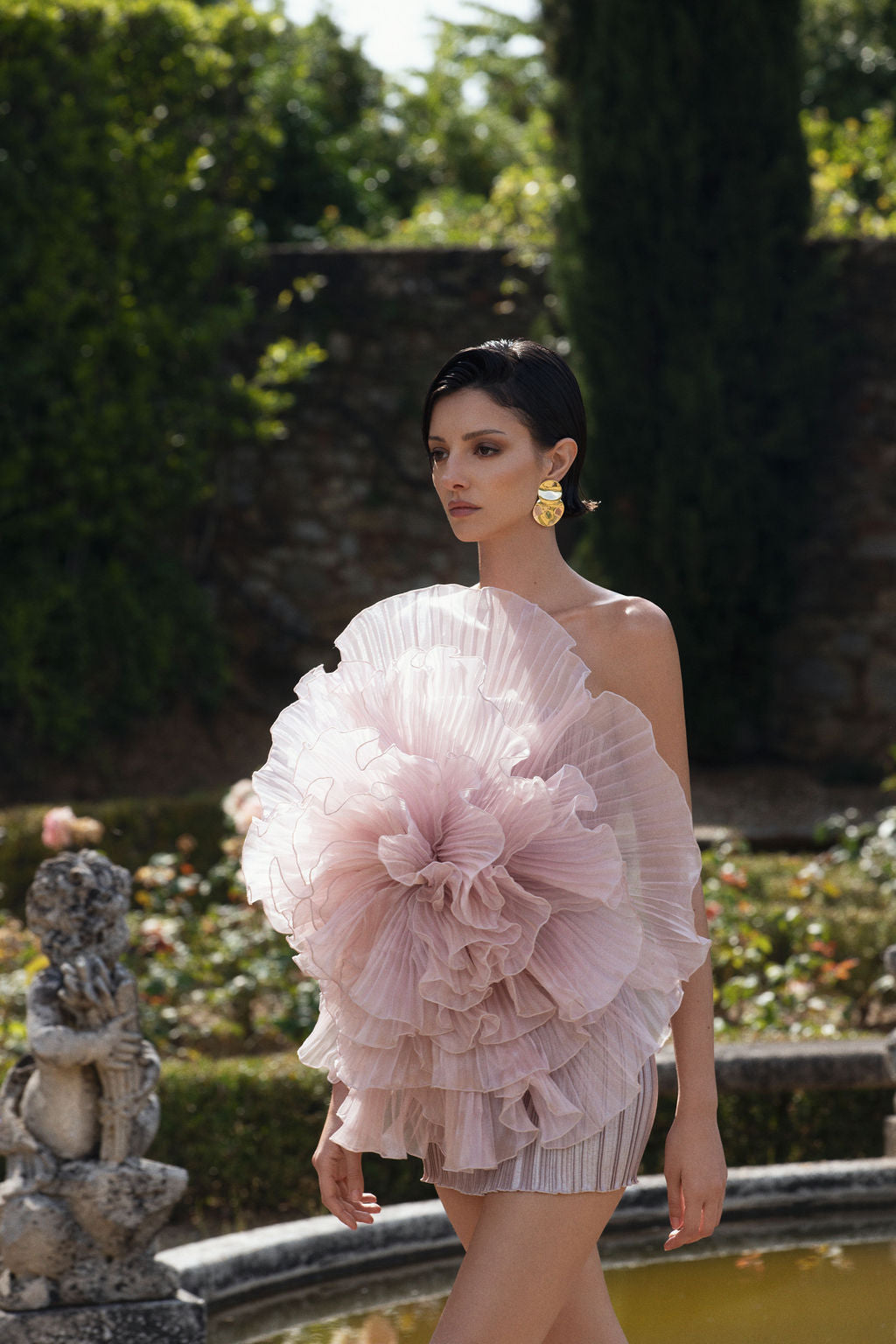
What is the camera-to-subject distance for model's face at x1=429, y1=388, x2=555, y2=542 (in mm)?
1909

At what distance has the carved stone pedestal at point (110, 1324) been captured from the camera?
2463mm

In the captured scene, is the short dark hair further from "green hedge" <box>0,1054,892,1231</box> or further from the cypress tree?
the cypress tree

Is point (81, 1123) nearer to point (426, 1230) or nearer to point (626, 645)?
point (426, 1230)

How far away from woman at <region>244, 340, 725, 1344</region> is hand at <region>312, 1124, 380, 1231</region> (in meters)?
0.06

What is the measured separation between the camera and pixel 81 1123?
8.54 feet

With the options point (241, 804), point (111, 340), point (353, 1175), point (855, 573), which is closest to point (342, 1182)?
point (353, 1175)

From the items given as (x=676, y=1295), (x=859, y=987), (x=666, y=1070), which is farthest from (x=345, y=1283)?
(x=859, y=987)

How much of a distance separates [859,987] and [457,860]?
3.20 meters

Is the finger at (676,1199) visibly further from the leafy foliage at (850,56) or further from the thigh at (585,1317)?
the leafy foliage at (850,56)

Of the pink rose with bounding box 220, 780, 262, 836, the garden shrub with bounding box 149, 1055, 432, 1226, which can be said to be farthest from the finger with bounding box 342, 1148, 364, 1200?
the pink rose with bounding box 220, 780, 262, 836

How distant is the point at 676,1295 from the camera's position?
2.65 m

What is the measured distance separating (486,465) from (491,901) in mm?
537

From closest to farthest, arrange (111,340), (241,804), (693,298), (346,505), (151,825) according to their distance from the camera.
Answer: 1. (241,804)
2. (151,825)
3. (693,298)
4. (111,340)
5. (346,505)

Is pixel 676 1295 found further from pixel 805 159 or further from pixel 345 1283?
pixel 805 159
